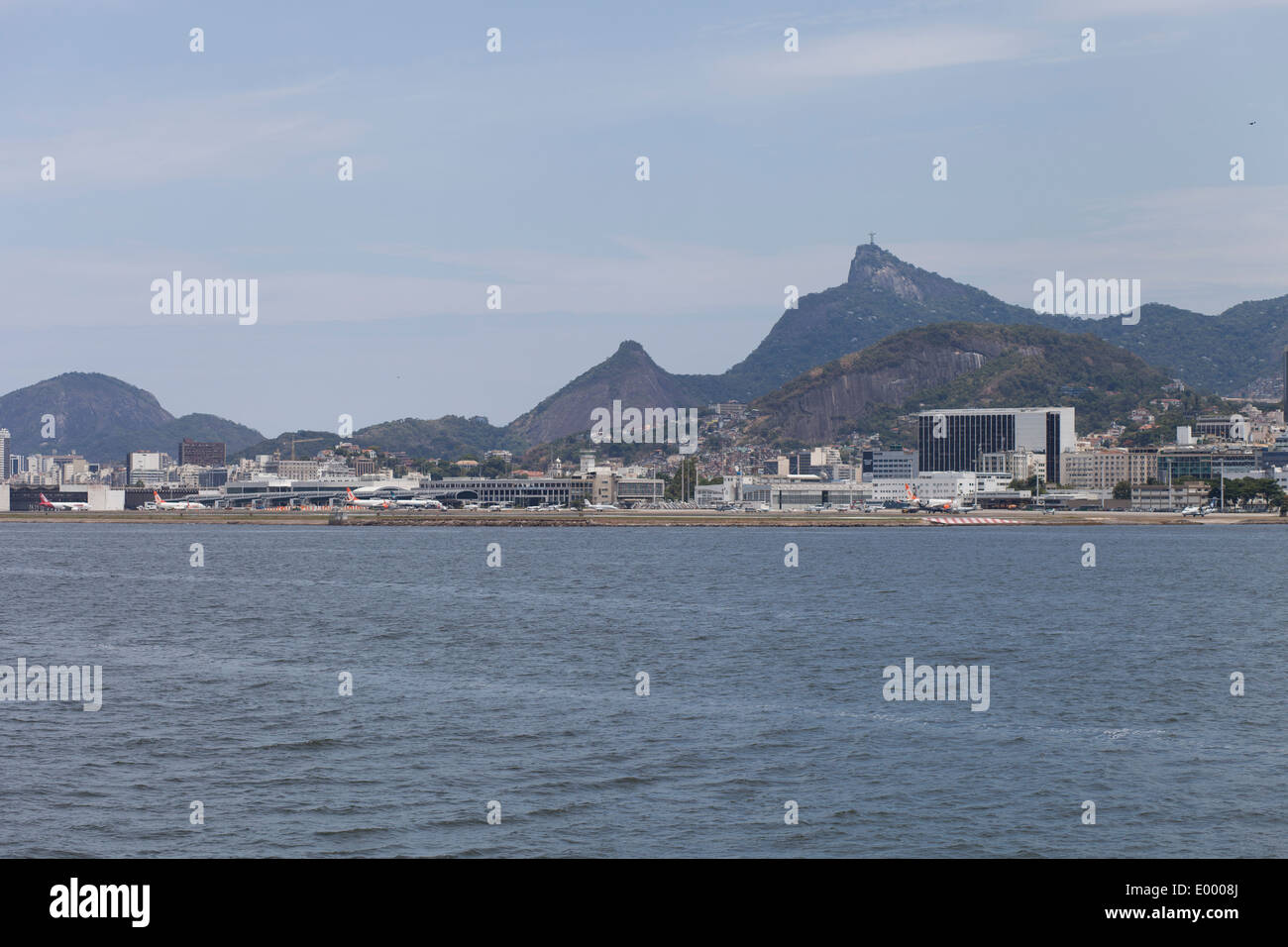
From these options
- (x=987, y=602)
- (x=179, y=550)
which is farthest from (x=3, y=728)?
(x=179, y=550)
